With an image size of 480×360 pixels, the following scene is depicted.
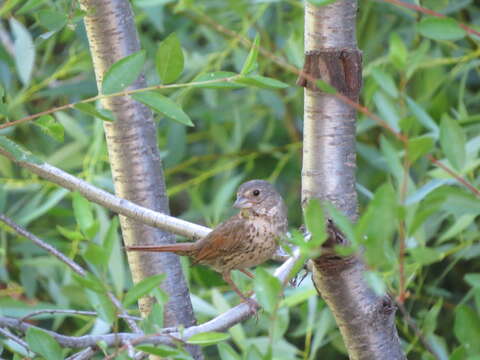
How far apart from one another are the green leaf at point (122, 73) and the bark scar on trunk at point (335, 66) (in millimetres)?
422

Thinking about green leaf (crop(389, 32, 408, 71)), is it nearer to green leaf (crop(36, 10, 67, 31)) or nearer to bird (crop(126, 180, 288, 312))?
green leaf (crop(36, 10, 67, 31))

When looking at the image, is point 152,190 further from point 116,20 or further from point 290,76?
point 290,76

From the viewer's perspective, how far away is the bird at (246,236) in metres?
2.18

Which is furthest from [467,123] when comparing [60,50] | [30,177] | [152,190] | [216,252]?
[60,50]

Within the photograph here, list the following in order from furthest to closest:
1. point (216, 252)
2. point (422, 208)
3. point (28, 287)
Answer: point (28, 287) < point (216, 252) < point (422, 208)

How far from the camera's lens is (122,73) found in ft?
4.34

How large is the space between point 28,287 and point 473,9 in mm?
1854

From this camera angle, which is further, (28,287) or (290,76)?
(290,76)

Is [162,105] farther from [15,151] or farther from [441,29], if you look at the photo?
[441,29]

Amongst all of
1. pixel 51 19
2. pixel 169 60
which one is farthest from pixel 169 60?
pixel 51 19

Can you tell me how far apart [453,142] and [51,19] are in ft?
2.24

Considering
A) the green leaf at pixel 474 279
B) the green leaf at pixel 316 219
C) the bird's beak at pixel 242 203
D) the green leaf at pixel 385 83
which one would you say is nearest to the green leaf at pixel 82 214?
the green leaf at pixel 316 219

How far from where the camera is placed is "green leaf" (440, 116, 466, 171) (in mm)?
1215

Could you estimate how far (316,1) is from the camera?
1.18 meters
